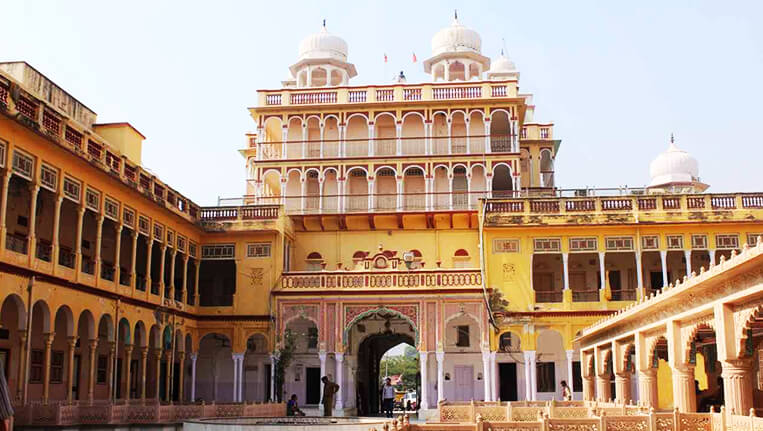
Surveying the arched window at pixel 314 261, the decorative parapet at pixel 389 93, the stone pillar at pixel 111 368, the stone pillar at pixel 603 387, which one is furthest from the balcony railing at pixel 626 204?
the stone pillar at pixel 111 368

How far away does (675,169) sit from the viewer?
45.6 metres

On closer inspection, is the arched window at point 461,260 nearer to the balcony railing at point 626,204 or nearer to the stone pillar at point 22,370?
the balcony railing at point 626,204

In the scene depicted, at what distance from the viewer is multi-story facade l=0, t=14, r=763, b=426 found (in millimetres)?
24297

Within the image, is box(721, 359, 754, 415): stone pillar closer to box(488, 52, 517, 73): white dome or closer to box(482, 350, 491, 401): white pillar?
box(482, 350, 491, 401): white pillar

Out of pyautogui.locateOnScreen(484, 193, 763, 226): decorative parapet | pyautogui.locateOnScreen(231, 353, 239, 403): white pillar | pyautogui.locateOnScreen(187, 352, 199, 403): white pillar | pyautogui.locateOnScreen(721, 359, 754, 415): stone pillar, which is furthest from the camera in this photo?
pyautogui.locateOnScreen(187, 352, 199, 403): white pillar

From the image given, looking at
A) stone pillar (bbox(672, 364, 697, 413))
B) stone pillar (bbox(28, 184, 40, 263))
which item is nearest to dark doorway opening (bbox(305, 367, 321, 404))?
stone pillar (bbox(28, 184, 40, 263))

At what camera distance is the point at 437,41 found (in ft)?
147

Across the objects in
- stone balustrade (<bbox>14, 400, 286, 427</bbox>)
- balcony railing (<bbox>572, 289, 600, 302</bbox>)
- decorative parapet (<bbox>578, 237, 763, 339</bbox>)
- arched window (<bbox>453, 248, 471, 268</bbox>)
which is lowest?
stone balustrade (<bbox>14, 400, 286, 427</bbox>)

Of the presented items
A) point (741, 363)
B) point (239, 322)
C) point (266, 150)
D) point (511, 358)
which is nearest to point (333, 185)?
point (266, 150)

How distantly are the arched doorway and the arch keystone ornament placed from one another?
51 millimetres

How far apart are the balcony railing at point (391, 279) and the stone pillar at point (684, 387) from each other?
1516 cm

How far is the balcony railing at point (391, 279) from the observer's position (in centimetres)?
3161

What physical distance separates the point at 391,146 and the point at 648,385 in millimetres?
22011

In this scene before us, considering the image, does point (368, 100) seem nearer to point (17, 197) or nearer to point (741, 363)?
point (17, 197)
